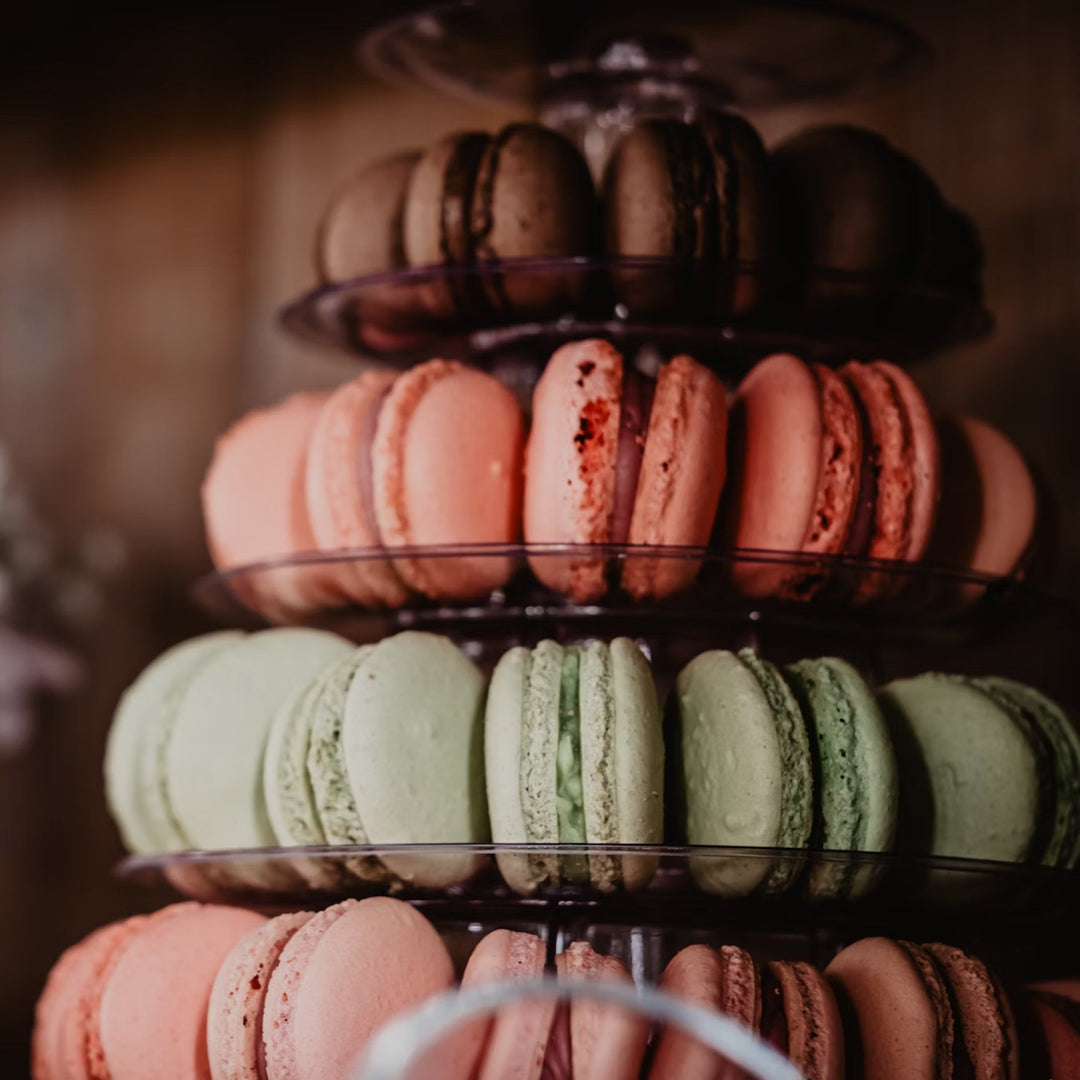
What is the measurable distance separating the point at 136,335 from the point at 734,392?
3.48 ft

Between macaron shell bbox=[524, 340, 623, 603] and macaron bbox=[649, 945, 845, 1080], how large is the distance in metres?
0.21

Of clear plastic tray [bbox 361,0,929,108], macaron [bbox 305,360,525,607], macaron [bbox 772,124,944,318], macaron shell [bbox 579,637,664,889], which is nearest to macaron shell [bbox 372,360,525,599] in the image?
macaron [bbox 305,360,525,607]

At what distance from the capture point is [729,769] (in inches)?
29.9

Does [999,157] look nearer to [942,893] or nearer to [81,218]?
[942,893]

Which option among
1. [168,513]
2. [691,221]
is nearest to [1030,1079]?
[691,221]

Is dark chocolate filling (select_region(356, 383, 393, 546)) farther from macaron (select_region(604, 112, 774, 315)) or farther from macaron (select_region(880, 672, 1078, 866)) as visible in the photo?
macaron (select_region(880, 672, 1078, 866))

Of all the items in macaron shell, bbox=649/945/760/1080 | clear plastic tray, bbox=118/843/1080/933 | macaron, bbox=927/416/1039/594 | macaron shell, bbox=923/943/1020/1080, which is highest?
macaron, bbox=927/416/1039/594

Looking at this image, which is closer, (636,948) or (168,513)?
(636,948)

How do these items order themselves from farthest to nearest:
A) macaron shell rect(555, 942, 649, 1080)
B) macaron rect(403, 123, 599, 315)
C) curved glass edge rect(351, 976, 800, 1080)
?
1. macaron rect(403, 123, 599, 315)
2. macaron shell rect(555, 942, 649, 1080)
3. curved glass edge rect(351, 976, 800, 1080)

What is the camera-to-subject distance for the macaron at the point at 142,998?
0.78 m

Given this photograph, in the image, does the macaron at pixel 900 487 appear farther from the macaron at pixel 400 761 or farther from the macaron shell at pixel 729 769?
the macaron at pixel 400 761

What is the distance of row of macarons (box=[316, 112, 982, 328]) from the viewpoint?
0.86 m

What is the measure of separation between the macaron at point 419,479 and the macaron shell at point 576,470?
1.1 inches

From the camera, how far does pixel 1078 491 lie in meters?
1.33
